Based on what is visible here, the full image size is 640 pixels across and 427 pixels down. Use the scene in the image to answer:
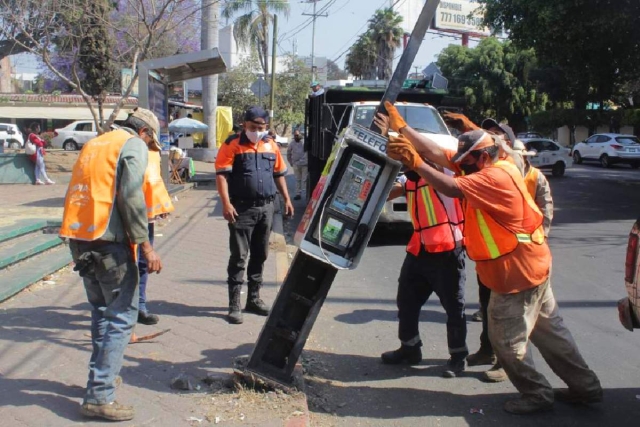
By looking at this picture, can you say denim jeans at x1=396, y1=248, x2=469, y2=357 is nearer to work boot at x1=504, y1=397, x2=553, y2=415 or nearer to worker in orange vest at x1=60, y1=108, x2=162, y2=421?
work boot at x1=504, y1=397, x2=553, y2=415

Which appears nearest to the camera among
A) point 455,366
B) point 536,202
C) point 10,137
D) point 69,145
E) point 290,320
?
point 290,320

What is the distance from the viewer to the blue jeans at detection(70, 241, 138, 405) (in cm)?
397

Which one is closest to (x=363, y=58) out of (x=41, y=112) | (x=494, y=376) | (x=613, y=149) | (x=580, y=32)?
(x=41, y=112)

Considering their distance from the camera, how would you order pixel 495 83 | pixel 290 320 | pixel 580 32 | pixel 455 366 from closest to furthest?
pixel 290 320, pixel 455 366, pixel 580 32, pixel 495 83

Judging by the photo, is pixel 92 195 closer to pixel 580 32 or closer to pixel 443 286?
pixel 443 286

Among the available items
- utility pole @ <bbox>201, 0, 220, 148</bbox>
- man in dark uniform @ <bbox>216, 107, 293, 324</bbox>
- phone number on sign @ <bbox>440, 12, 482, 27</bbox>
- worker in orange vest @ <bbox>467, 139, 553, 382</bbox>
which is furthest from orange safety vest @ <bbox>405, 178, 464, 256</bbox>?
phone number on sign @ <bbox>440, 12, 482, 27</bbox>

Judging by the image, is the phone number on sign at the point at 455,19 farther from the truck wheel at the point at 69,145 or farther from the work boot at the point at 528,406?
the work boot at the point at 528,406

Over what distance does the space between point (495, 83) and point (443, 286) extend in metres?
40.5

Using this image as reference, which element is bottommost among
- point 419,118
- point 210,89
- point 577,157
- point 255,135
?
point 577,157

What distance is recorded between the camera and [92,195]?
3947 mm

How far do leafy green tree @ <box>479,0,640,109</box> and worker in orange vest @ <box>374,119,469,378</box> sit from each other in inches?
488

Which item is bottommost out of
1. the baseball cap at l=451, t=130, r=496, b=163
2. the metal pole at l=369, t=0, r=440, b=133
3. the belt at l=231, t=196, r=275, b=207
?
→ the belt at l=231, t=196, r=275, b=207

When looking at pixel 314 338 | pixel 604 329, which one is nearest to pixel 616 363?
pixel 604 329

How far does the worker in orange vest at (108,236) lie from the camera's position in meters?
3.95
